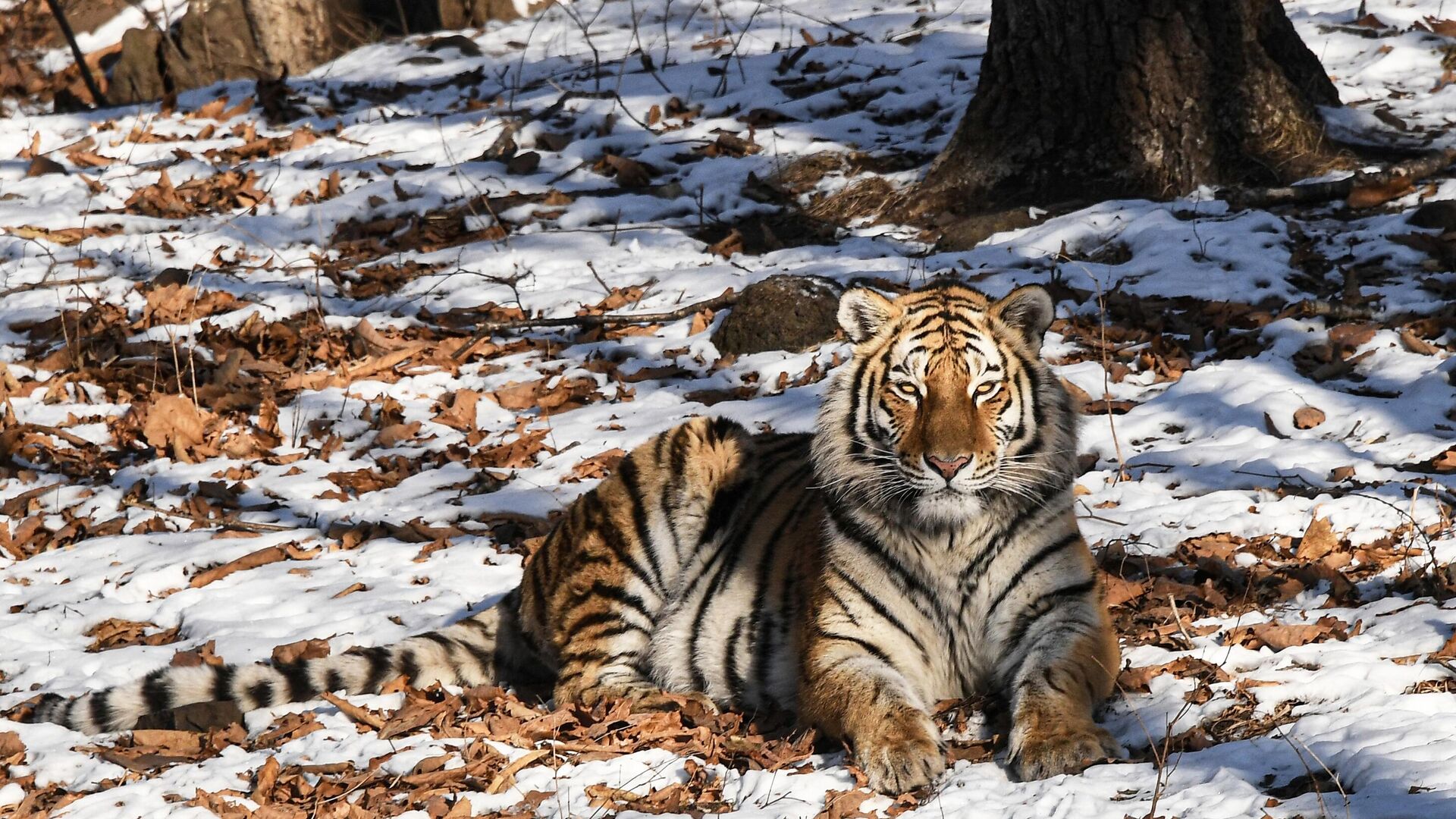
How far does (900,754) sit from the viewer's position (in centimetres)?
357

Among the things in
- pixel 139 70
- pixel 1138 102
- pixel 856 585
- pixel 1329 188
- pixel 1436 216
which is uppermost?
pixel 139 70

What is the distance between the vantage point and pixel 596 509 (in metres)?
4.91

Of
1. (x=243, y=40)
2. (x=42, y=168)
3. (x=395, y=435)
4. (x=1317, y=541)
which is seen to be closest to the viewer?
(x=1317, y=541)

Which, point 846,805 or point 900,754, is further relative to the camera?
point 900,754

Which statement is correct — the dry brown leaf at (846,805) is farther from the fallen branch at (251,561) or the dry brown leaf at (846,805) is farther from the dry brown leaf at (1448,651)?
the fallen branch at (251,561)

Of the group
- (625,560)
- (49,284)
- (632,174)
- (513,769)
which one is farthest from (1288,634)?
(49,284)

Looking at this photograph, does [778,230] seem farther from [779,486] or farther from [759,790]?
[759,790]

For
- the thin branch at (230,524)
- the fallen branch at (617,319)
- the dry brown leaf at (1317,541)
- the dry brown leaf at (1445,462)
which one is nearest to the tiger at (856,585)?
the dry brown leaf at (1317,541)

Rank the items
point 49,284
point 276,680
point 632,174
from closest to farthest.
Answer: point 276,680, point 49,284, point 632,174

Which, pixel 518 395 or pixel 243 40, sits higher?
pixel 243 40

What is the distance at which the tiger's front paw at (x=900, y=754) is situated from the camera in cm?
353

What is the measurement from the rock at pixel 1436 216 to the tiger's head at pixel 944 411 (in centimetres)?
434

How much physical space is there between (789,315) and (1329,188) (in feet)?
10.9

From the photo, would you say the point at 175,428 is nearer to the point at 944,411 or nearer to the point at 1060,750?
the point at 944,411
